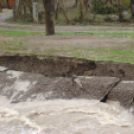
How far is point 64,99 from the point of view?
509 centimetres

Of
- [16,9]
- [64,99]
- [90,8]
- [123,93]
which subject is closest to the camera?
[123,93]

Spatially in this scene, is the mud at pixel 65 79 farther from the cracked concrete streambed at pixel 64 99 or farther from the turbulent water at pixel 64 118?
the turbulent water at pixel 64 118

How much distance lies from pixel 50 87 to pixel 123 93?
159 cm

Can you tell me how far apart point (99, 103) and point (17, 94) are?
1.89 meters

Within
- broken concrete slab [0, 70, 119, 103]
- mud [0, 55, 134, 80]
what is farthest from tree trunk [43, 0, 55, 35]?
broken concrete slab [0, 70, 119, 103]

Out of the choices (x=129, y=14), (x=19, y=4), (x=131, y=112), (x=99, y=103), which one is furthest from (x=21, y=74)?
(x=19, y=4)

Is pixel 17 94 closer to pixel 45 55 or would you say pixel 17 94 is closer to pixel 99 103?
pixel 45 55

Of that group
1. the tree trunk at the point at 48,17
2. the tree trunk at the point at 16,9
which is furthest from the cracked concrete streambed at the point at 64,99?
the tree trunk at the point at 16,9

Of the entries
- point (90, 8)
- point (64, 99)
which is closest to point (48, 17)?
point (64, 99)

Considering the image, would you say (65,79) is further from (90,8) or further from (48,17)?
(90,8)

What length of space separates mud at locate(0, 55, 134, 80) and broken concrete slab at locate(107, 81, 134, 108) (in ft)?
0.91

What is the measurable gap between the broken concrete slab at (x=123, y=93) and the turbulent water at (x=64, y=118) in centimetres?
15

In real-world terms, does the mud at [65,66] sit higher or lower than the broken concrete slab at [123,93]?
higher

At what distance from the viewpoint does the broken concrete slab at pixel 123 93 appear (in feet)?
15.3
